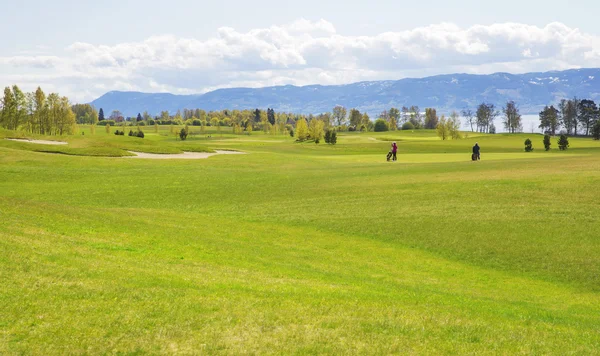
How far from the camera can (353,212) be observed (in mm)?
35312

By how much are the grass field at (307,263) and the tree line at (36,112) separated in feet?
327

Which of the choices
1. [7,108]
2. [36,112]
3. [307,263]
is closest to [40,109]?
[36,112]

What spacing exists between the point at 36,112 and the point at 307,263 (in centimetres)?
14438

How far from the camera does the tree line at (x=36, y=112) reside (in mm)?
139375

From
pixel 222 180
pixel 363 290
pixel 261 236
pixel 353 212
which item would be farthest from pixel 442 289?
pixel 222 180

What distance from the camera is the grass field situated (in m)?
12.8

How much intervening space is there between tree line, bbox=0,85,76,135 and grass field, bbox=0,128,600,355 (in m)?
99.7

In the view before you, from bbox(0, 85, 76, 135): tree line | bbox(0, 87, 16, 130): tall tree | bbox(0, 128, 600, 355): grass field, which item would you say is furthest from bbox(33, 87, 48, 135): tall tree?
bbox(0, 128, 600, 355): grass field

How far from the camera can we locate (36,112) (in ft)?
490

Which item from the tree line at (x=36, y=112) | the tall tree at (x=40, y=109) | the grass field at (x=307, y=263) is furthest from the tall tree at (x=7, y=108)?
the grass field at (x=307, y=263)

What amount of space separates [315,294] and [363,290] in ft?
7.43

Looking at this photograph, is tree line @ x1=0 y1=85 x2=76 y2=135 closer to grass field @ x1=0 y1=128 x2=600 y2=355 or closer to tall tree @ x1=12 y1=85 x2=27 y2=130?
tall tree @ x1=12 y1=85 x2=27 y2=130

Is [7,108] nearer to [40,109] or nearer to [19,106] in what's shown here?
[19,106]

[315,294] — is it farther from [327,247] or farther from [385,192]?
[385,192]
